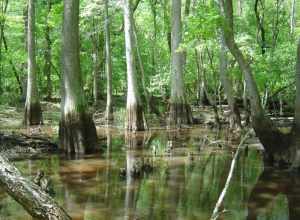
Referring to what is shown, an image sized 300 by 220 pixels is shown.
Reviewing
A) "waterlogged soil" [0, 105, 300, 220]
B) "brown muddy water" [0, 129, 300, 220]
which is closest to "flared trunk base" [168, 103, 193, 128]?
"waterlogged soil" [0, 105, 300, 220]

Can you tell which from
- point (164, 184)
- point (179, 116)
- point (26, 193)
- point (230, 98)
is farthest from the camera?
point (179, 116)

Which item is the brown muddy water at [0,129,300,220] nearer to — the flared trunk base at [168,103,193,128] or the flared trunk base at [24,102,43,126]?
the flared trunk base at [168,103,193,128]

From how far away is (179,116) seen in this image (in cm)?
1881

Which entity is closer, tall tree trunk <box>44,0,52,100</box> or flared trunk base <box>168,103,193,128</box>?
flared trunk base <box>168,103,193,128</box>

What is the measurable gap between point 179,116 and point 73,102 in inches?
302

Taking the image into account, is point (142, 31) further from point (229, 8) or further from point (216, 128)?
point (229, 8)

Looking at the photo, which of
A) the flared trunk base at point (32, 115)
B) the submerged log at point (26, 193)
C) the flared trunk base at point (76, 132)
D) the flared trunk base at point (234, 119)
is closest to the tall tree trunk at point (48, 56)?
the flared trunk base at point (32, 115)

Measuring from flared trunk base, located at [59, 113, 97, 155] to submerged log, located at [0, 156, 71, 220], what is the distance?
7989mm

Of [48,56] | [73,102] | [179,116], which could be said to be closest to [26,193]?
[73,102]

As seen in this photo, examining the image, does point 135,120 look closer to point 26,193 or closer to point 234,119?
point 234,119

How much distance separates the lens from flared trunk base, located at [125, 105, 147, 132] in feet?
56.2

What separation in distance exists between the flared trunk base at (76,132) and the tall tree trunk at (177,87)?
732 cm

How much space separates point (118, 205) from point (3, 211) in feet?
5.13

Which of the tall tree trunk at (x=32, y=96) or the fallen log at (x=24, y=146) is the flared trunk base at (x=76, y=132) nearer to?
the fallen log at (x=24, y=146)
